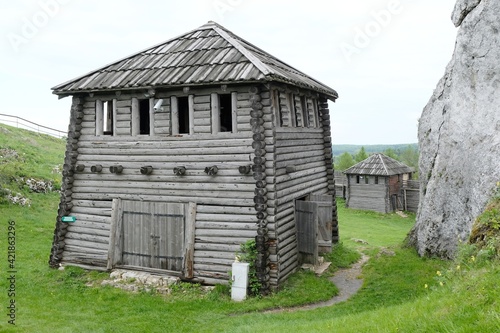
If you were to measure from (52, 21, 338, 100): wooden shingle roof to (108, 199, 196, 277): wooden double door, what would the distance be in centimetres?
380

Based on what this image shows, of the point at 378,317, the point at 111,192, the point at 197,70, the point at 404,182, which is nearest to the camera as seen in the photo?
the point at 378,317

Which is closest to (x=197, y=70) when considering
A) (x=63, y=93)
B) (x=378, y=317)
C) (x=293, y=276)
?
(x=63, y=93)

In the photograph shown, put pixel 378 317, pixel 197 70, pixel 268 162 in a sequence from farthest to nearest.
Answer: pixel 197 70 < pixel 268 162 < pixel 378 317

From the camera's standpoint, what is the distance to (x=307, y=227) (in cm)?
1427

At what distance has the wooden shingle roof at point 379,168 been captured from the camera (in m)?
32.4

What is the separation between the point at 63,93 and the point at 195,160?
5282mm

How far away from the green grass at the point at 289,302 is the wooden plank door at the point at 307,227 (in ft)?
2.60

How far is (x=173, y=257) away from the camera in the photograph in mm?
13781

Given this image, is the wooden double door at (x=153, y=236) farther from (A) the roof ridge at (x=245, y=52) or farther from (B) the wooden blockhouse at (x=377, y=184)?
(B) the wooden blockhouse at (x=377, y=184)

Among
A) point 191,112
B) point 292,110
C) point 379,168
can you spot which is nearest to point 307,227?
point 292,110

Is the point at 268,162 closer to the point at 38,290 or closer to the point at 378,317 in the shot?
the point at 378,317

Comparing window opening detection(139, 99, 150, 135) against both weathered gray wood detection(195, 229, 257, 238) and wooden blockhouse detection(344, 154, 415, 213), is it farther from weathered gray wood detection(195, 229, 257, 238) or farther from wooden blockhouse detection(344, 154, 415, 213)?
wooden blockhouse detection(344, 154, 415, 213)

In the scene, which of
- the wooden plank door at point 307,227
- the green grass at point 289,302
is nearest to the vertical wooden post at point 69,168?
the green grass at point 289,302

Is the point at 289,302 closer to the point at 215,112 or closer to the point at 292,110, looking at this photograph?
Result: the point at 215,112
